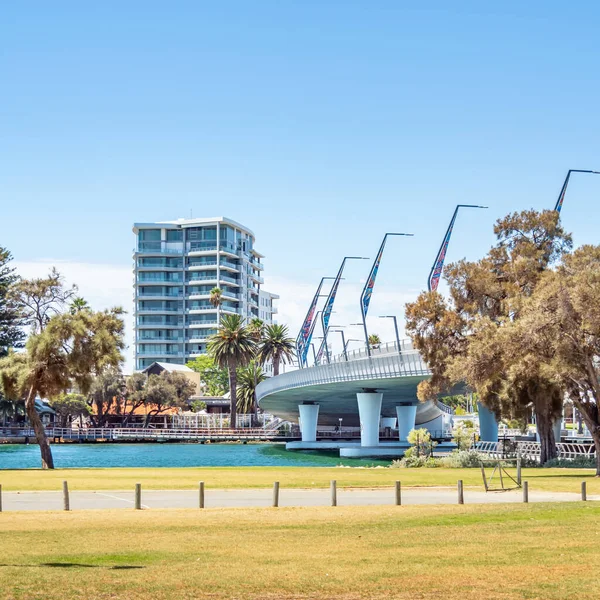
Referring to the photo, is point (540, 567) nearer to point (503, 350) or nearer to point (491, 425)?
point (503, 350)

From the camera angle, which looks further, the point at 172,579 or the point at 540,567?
the point at 540,567

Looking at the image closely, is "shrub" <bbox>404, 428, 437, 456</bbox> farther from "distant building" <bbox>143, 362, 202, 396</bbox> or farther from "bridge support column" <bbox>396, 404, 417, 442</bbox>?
"distant building" <bbox>143, 362, 202, 396</bbox>

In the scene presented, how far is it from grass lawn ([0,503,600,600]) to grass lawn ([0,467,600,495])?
1357 centimetres

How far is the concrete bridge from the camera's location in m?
89.2

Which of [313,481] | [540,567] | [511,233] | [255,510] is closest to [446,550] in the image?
[540,567]

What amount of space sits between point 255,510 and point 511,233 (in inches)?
1564

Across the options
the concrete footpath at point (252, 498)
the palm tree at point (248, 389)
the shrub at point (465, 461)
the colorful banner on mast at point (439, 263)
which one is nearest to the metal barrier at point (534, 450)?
the shrub at point (465, 461)

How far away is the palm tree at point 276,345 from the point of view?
163500mm

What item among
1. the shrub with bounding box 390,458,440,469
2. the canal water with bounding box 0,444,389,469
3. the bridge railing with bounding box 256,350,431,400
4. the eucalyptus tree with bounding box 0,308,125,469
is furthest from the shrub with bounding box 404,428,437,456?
the eucalyptus tree with bounding box 0,308,125,469

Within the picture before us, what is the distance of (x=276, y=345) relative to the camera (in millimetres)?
163000

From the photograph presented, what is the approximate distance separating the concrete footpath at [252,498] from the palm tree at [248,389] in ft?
407

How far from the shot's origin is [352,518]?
28.9 metres

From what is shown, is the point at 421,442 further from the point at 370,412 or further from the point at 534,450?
the point at 370,412

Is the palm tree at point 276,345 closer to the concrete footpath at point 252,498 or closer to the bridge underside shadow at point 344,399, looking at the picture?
the bridge underside shadow at point 344,399
